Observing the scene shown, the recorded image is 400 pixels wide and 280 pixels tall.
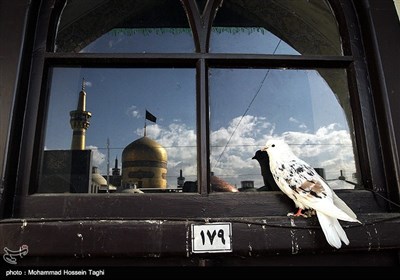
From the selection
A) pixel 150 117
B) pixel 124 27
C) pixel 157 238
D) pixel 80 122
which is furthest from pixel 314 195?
pixel 124 27

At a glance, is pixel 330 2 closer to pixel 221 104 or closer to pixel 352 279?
pixel 221 104

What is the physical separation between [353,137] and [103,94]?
4.66ft

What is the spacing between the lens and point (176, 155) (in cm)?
174

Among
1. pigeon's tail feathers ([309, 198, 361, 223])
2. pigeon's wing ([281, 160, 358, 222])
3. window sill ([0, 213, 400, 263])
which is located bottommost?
window sill ([0, 213, 400, 263])

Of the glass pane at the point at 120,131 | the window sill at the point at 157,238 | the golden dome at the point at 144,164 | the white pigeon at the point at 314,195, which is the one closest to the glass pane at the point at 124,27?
the glass pane at the point at 120,131

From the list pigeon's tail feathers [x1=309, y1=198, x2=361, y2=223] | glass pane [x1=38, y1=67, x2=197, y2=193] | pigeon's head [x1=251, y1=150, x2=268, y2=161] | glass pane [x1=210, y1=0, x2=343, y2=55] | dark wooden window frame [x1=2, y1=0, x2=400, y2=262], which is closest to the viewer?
pigeon's tail feathers [x1=309, y1=198, x2=361, y2=223]

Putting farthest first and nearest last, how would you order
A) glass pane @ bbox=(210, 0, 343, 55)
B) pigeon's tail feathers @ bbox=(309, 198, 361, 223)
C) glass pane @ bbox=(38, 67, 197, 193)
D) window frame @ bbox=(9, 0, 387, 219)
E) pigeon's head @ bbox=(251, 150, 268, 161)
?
glass pane @ bbox=(210, 0, 343, 55)
pigeon's head @ bbox=(251, 150, 268, 161)
glass pane @ bbox=(38, 67, 197, 193)
window frame @ bbox=(9, 0, 387, 219)
pigeon's tail feathers @ bbox=(309, 198, 361, 223)

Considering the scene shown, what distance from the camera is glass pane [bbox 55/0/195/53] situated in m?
1.90

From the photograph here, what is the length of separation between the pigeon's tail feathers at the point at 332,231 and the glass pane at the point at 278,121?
0.45 metres

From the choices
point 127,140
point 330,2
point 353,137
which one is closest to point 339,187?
point 353,137

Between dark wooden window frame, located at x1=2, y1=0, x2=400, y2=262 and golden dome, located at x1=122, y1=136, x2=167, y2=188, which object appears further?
golden dome, located at x1=122, y1=136, x2=167, y2=188

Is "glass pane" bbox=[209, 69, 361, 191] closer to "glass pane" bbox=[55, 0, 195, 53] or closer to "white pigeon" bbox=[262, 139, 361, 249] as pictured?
"white pigeon" bbox=[262, 139, 361, 249]

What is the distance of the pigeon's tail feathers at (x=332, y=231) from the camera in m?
1.13

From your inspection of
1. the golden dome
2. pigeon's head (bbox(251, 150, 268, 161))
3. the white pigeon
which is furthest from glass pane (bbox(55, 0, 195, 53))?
the white pigeon
